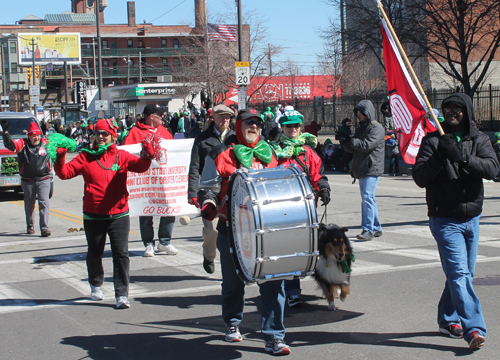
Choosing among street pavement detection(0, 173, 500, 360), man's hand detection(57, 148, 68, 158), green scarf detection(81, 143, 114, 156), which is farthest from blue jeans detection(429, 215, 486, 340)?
man's hand detection(57, 148, 68, 158)

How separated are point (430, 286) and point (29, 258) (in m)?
5.74

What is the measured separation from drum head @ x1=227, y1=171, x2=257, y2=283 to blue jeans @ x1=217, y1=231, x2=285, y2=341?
280 millimetres

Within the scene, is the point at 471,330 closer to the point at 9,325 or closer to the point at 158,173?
the point at 9,325

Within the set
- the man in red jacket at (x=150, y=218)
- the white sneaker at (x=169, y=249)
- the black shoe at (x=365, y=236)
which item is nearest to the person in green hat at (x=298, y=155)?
the man in red jacket at (x=150, y=218)

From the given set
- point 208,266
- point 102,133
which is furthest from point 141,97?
point 102,133

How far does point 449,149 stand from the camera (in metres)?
4.80

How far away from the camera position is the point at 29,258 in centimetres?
945

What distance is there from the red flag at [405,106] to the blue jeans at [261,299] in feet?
9.79

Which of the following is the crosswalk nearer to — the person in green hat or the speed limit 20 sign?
the person in green hat

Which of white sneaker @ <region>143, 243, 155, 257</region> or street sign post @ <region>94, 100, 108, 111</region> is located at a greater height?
street sign post @ <region>94, 100, 108, 111</region>

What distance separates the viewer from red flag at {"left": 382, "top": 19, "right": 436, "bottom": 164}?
7.32m

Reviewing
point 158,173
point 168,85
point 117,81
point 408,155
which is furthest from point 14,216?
point 117,81

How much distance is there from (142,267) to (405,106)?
156 inches

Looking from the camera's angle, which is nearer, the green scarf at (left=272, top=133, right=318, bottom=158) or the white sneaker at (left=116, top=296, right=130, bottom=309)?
the green scarf at (left=272, top=133, right=318, bottom=158)
